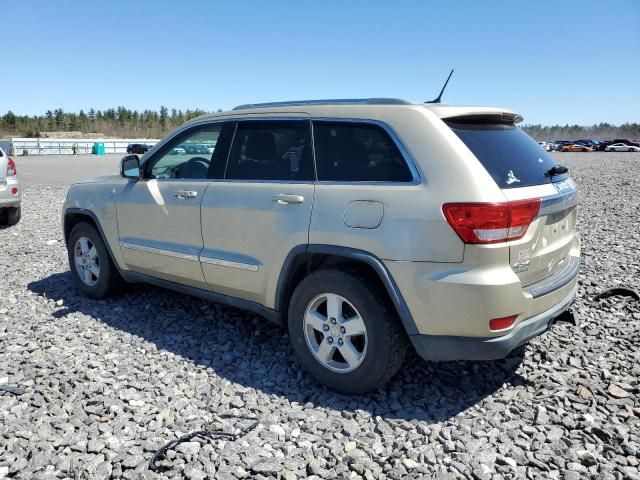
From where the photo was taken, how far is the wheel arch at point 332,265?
116 inches

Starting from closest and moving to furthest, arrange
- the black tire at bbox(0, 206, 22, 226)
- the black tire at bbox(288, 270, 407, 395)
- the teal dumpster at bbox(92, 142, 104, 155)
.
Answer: the black tire at bbox(288, 270, 407, 395) → the black tire at bbox(0, 206, 22, 226) → the teal dumpster at bbox(92, 142, 104, 155)

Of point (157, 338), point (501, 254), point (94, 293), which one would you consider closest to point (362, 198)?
point (501, 254)

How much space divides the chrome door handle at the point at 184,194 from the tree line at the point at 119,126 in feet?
245

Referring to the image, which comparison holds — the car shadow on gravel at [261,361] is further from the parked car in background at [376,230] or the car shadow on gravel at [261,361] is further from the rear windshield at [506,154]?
the rear windshield at [506,154]

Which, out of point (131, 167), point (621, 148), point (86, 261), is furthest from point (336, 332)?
point (621, 148)

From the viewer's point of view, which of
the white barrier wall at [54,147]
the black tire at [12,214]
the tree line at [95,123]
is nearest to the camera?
the black tire at [12,214]

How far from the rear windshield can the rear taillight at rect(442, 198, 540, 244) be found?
0.19m

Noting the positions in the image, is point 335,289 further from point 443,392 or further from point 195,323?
point 195,323

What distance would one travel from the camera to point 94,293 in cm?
512

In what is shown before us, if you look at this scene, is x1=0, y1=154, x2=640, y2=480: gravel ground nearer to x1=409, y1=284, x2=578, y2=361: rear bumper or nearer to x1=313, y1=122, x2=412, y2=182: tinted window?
x1=409, y1=284, x2=578, y2=361: rear bumper

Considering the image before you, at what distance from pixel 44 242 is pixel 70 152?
156 feet

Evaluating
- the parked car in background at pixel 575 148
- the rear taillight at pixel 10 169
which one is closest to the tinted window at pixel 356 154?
the rear taillight at pixel 10 169

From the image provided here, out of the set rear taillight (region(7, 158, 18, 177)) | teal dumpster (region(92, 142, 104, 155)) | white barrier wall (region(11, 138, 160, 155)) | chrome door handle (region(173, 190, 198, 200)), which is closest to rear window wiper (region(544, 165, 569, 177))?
chrome door handle (region(173, 190, 198, 200))

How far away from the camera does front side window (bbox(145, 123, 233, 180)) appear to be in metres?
4.04
